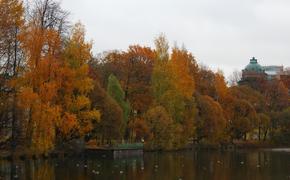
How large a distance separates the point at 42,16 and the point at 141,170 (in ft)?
50.7

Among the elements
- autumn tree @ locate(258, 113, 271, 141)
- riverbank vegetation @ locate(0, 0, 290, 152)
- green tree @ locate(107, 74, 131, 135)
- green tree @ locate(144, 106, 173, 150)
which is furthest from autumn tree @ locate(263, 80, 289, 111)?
green tree @ locate(107, 74, 131, 135)

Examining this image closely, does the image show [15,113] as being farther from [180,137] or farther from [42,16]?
[180,137]

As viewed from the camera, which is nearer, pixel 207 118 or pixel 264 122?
pixel 207 118

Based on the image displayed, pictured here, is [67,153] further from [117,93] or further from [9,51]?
[9,51]

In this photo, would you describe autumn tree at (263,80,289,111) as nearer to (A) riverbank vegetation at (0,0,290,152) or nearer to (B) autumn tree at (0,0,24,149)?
(A) riverbank vegetation at (0,0,290,152)

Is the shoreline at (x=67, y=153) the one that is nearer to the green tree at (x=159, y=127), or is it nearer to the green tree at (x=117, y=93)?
the green tree at (x=159, y=127)

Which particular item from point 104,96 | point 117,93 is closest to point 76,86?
point 104,96

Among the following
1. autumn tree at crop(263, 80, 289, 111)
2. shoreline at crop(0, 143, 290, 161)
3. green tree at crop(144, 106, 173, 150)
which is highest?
autumn tree at crop(263, 80, 289, 111)

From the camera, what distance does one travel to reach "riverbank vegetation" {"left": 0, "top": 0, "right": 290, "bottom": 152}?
34188mm

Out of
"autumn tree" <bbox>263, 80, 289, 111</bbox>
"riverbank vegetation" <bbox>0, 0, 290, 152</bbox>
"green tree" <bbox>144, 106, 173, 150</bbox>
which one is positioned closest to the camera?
"riverbank vegetation" <bbox>0, 0, 290, 152</bbox>

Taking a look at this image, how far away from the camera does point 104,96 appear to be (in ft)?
170

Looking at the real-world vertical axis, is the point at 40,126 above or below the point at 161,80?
below

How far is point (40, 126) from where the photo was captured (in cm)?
3681

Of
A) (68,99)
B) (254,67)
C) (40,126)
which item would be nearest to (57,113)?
(40,126)
